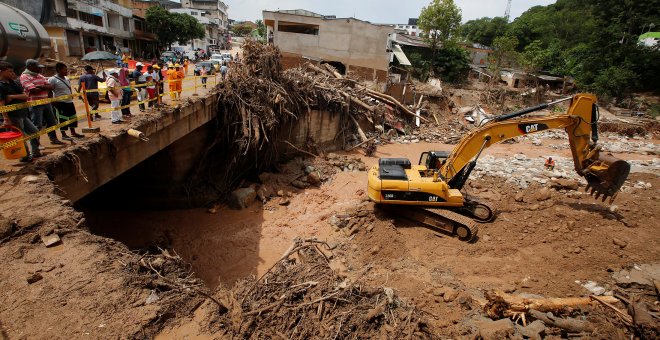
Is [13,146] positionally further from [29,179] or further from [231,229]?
[231,229]

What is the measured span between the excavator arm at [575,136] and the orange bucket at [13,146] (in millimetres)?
9209

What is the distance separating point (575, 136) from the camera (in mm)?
8789

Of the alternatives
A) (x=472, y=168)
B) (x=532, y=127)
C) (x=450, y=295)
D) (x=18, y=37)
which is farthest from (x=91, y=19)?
(x=450, y=295)

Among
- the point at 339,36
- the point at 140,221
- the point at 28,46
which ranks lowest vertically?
the point at 140,221

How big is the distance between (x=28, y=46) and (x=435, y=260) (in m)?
13.4

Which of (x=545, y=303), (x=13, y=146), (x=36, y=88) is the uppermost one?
(x=36, y=88)

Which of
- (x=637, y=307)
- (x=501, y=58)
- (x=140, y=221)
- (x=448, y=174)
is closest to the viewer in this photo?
(x=637, y=307)

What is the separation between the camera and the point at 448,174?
30.6 ft

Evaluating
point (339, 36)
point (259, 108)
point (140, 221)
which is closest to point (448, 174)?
point (259, 108)

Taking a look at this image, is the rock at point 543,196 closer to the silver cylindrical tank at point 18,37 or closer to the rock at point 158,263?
the rock at point 158,263

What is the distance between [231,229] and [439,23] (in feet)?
109

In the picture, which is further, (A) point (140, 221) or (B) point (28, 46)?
(A) point (140, 221)

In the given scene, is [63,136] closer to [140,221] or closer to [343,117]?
[140,221]

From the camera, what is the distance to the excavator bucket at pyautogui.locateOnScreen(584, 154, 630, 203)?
27.0 ft
